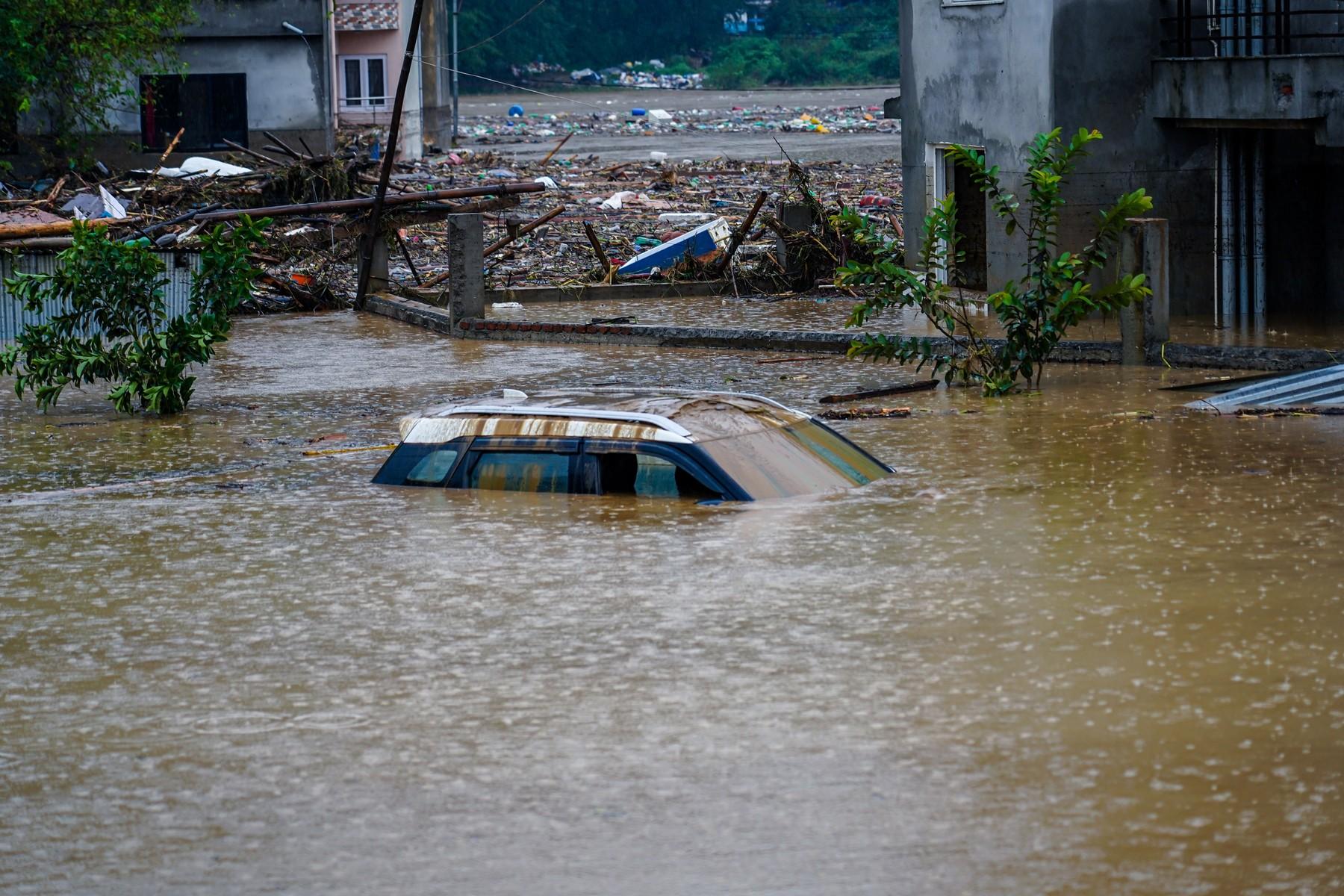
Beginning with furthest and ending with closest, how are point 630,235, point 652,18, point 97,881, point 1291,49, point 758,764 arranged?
point 652,18, point 630,235, point 1291,49, point 758,764, point 97,881

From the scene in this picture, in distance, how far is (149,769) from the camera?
25.4 ft

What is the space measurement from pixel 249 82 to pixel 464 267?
21102 millimetres

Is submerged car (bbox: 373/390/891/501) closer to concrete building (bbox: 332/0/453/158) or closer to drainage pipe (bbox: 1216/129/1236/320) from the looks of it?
drainage pipe (bbox: 1216/129/1236/320)

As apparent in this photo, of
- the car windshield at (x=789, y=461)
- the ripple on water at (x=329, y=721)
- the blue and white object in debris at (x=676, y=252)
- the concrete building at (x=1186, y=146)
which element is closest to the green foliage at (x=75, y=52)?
the blue and white object in debris at (x=676, y=252)

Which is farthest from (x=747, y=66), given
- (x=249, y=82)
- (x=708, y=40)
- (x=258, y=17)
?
(x=249, y=82)

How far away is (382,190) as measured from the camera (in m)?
25.3

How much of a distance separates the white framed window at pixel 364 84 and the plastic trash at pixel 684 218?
776 inches

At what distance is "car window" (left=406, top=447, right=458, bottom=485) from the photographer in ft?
40.5

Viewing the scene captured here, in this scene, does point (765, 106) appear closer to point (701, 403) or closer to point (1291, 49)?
point (1291, 49)

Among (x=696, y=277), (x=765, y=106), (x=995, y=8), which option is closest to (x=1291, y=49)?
(x=995, y=8)

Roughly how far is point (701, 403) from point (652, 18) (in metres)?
95.4

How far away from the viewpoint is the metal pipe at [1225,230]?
2225 cm

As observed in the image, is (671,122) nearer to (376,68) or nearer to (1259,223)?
(376,68)

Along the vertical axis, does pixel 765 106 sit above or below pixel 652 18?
below
